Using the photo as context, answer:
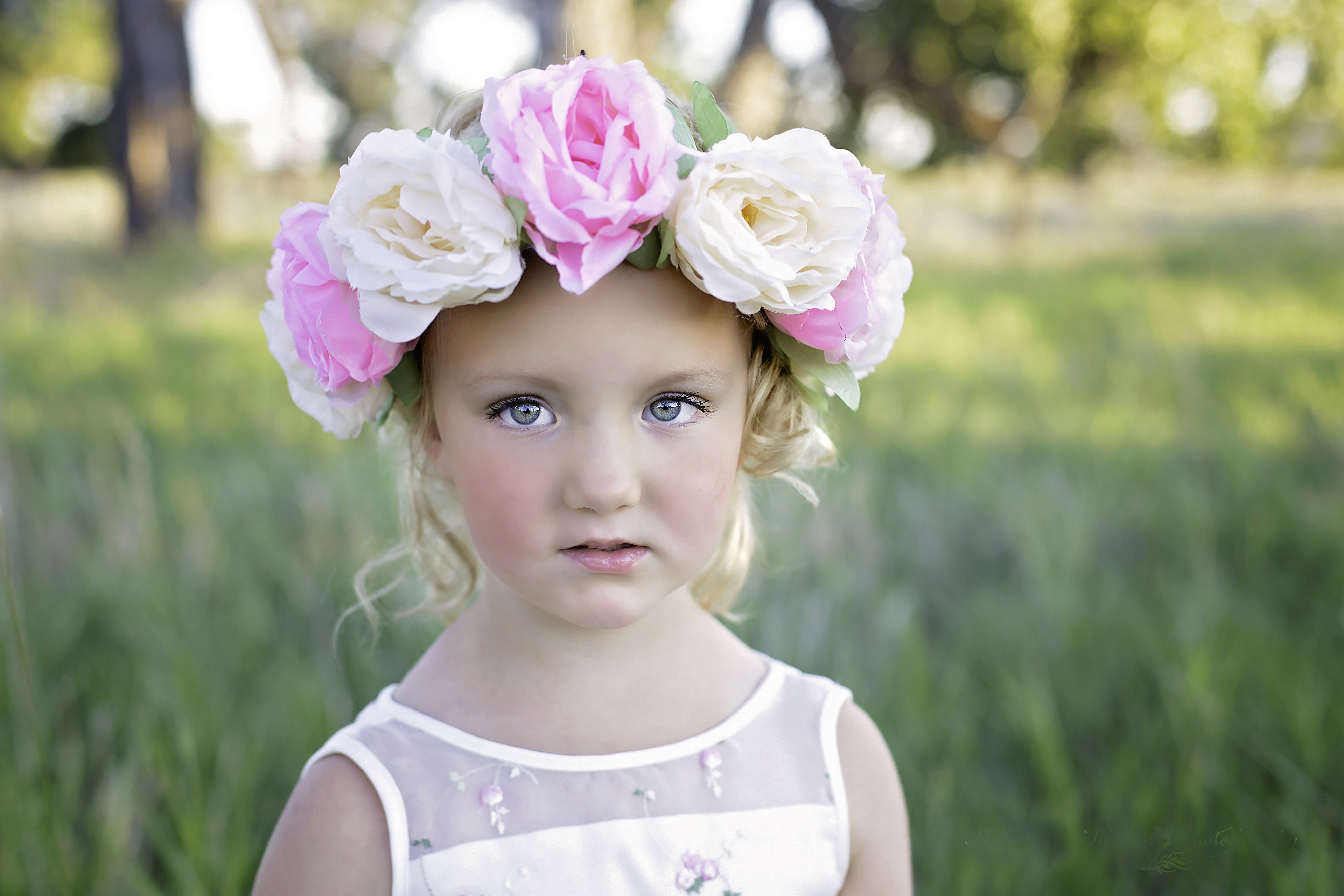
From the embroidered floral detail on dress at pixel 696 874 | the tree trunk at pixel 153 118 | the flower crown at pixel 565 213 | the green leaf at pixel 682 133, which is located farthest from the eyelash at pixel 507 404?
the tree trunk at pixel 153 118

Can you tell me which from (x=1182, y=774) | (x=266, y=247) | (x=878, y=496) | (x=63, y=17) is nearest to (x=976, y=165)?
(x=266, y=247)

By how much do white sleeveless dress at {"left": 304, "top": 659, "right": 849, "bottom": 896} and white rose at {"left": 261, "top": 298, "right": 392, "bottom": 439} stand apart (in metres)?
0.38

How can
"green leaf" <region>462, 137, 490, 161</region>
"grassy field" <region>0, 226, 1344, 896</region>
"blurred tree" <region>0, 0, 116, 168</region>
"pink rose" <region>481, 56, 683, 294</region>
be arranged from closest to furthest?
"pink rose" <region>481, 56, 683, 294</region>
"green leaf" <region>462, 137, 490, 161</region>
"grassy field" <region>0, 226, 1344, 896</region>
"blurred tree" <region>0, 0, 116, 168</region>

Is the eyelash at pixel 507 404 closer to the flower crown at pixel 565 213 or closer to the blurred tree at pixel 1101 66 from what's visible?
the flower crown at pixel 565 213

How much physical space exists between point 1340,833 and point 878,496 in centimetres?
189

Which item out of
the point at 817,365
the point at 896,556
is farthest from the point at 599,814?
the point at 896,556

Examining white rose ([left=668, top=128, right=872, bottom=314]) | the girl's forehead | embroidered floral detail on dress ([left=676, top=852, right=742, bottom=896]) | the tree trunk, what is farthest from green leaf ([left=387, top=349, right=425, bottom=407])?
the tree trunk

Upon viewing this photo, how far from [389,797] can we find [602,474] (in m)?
0.48

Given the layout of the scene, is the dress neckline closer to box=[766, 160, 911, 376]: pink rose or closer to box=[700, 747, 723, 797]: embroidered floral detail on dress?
box=[700, 747, 723, 797]: embroidered floral detail on dress

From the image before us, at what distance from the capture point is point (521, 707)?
129cm

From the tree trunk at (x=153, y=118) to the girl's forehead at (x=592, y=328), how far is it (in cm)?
853

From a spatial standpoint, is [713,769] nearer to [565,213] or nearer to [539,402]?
[539,402]

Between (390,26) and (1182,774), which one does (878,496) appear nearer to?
(1182,774)

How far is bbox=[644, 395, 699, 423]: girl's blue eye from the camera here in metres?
1.20
